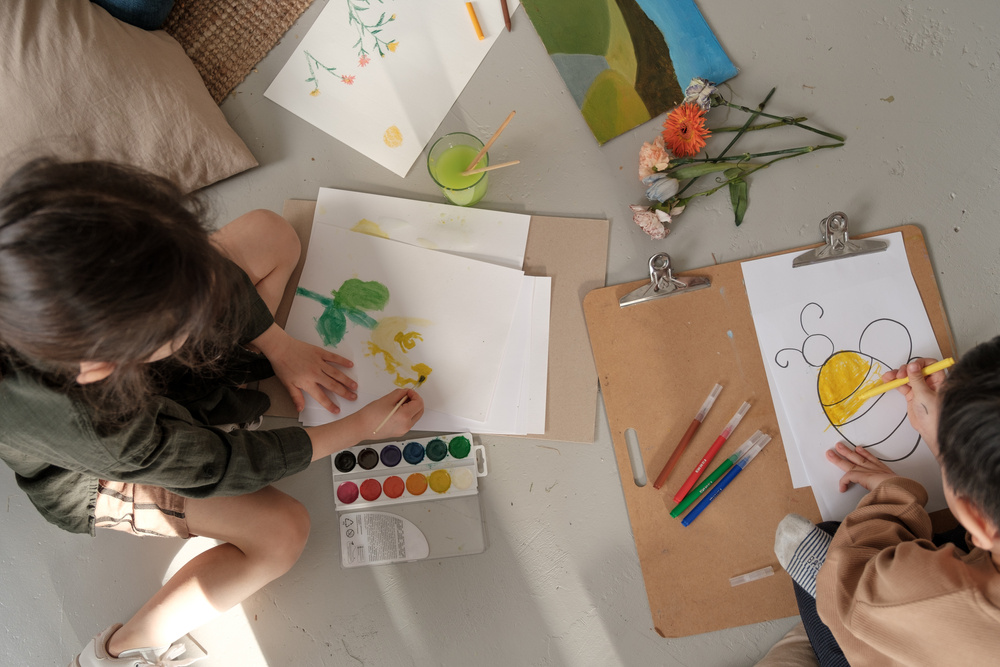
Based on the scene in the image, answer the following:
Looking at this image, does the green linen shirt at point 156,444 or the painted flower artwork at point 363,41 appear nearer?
the green linen shirt at point 156,444

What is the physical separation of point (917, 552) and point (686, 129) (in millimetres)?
571

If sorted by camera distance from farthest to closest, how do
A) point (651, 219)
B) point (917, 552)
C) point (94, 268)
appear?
point (651, 219), point (917, 552), point (94, 268)

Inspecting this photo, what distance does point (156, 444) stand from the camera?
659mm

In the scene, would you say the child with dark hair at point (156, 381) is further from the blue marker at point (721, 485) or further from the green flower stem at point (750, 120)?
the green flower stem at point (750, 120)

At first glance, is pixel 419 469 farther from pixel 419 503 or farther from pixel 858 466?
pixel 858 466

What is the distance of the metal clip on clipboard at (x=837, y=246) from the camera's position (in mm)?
852

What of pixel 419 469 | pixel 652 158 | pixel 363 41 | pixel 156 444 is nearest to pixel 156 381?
pixel 156 444

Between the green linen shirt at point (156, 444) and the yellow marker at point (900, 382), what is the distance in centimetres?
71

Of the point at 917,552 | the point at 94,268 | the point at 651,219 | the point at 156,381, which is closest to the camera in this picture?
the point at 94,268

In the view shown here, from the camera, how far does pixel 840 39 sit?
92 centimetres

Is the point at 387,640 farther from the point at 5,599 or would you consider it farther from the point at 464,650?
the point at 5,599

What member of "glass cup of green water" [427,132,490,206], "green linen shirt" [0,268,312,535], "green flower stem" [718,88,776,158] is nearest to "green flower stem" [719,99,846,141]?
"green flower stem" [718,88,776,158]

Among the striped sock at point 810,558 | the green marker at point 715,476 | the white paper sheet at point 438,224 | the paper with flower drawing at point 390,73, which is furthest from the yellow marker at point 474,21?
the striped sock at point 810,558

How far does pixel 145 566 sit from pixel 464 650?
0.46m
